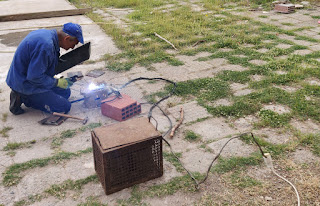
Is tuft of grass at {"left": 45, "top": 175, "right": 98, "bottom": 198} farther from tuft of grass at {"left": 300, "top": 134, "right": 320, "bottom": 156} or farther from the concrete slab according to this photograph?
the concrete slab

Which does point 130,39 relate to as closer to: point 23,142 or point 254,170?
point 23,142

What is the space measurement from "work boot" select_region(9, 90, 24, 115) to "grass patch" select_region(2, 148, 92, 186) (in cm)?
138

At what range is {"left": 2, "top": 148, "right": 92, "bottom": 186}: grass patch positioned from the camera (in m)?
3.85

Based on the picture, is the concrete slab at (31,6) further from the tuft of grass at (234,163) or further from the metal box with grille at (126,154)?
the tuft of grass at (234,163)

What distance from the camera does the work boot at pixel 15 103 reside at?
5.11 m

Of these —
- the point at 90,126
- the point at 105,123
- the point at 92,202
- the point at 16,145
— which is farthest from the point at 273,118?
the point at 16,145

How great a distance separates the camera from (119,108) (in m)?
4.88

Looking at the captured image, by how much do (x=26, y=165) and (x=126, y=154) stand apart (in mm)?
1420

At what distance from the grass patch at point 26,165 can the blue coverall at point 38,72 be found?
118 cm

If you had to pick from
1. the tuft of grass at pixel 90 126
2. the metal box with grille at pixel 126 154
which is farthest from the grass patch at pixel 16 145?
the metal box with grille at pixel 126 154

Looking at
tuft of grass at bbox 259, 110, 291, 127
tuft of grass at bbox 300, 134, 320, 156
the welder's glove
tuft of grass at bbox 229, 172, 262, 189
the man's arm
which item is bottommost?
tuft of grass at bbox 229, 172, 262, 189

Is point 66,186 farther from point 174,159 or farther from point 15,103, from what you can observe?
point 15,103

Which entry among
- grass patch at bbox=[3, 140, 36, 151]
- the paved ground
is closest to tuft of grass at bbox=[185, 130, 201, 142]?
the paved ground

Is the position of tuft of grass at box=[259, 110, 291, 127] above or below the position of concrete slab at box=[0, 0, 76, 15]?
below
